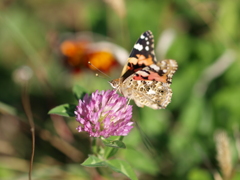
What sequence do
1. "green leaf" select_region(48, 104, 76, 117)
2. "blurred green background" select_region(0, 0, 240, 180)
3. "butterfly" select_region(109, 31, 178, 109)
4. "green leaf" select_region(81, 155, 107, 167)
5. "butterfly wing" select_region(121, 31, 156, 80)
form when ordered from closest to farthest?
"green leaf" select_region(81, 155, 107, 167), "green leaf" select_region(48, 104, 76, 117), "butterfly" select_region(109, 31, 178, 109), "butterfly wing" select_region(121, 31, 156, 80), "blurred green background" select_region(0, 0, 240, 180)

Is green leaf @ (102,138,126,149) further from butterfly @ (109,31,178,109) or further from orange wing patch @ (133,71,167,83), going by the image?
orange wing patch @ (133,71,167,83)

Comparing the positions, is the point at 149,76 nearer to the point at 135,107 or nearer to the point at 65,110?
the point at 65,110

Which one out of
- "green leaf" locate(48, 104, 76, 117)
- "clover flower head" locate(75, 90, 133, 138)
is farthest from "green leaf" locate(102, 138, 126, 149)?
"green leaf" locate(48, 104, 76, 117)

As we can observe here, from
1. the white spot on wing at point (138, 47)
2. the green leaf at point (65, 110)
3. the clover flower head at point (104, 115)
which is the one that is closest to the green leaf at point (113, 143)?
the clover flower head at point (104, 115)

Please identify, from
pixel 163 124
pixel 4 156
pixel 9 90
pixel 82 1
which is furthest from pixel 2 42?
pixel 163 124

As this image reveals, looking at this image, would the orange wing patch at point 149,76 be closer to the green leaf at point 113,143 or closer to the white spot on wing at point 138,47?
the white spot on wing at point 138,47

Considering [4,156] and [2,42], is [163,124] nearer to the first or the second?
[4,156]

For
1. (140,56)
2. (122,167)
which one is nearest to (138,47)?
(140,56)
